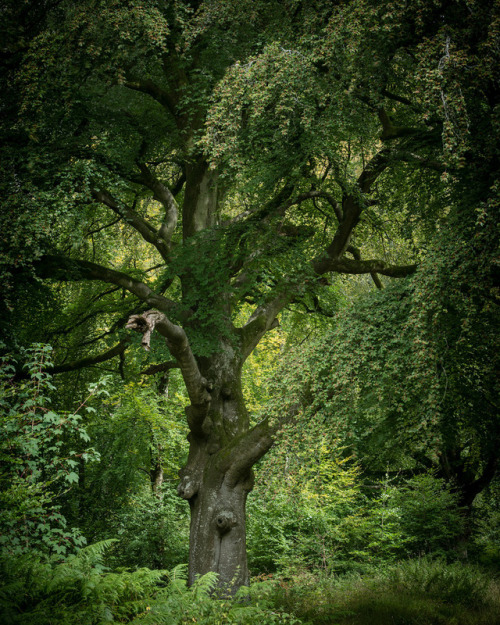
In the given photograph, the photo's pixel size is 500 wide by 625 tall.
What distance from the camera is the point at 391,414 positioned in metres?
6.45

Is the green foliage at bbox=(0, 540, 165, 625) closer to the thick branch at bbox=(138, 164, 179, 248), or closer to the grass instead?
the grass

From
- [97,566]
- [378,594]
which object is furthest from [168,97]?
Answer: [378,594]

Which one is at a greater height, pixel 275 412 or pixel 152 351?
pixel 152 351

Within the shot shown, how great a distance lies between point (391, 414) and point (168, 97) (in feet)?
24.3

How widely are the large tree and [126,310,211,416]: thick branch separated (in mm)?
32

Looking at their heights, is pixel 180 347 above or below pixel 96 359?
below

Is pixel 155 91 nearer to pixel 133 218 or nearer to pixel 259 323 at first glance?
pixel 133 218

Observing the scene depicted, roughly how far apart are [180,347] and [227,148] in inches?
112

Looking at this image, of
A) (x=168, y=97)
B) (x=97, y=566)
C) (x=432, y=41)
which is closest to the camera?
(x=97, y=566)

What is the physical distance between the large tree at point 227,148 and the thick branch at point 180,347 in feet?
0.10

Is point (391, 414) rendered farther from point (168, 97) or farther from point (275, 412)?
point (168, 97)

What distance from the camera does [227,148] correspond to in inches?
257

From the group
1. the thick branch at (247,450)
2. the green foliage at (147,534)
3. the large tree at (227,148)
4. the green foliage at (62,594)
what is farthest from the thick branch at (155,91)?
the green foliage at (147,534)

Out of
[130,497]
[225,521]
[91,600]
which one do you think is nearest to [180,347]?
[225,521]
